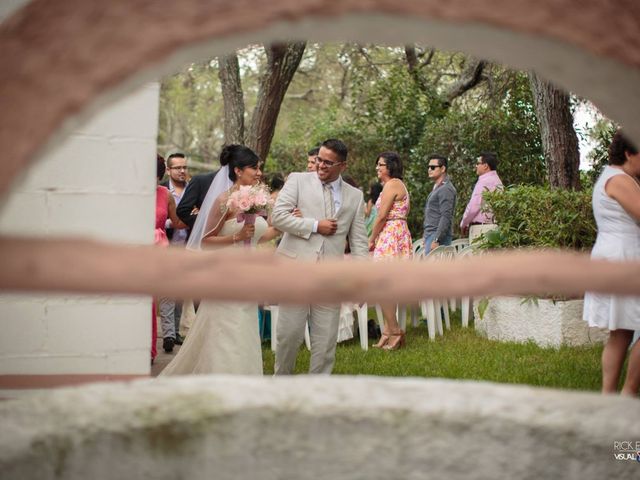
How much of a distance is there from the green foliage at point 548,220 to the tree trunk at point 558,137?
113cm

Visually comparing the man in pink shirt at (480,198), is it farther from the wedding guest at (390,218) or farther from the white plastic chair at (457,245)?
the wedding guest at (390,218)

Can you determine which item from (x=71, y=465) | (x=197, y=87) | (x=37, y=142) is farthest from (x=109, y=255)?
(x=197, y=87)

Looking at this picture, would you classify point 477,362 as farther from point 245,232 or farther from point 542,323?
point 245,232

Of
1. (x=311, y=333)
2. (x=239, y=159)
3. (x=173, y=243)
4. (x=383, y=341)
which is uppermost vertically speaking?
(x=239, y=159)

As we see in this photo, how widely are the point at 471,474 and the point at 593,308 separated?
303cm

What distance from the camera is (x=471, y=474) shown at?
2730 millimetres

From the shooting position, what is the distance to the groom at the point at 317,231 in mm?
6457

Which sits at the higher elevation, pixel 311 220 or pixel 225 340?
pixel 311 220

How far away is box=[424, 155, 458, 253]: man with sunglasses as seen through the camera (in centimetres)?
1011

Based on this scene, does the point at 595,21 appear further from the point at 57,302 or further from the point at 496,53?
the point at 57,302

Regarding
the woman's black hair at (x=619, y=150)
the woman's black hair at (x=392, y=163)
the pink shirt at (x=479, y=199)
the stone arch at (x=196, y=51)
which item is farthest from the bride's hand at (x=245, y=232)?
the pink shirt at (x=479, y=199)

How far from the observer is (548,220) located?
8258 millimetres

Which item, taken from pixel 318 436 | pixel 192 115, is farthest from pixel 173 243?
pixel 192 115

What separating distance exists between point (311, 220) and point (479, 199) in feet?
15.4
